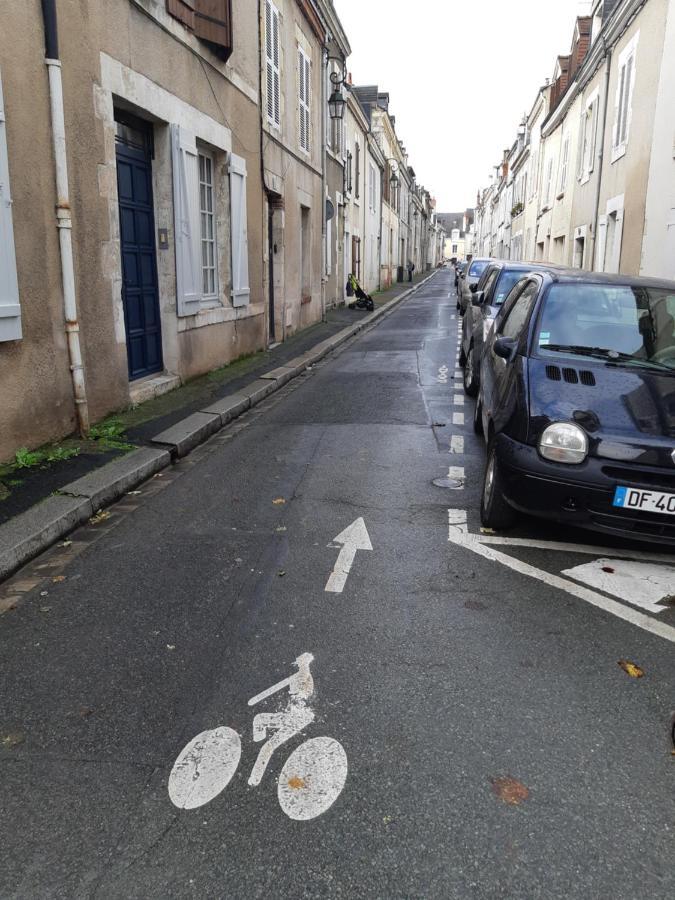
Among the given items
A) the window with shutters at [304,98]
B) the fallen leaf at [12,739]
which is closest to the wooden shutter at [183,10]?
the window with shutters at [304,98]

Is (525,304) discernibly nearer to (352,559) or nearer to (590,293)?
(590,293)

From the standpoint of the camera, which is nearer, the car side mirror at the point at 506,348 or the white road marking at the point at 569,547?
the white road marking at the point at 569,547

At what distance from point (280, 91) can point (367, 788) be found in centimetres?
1474

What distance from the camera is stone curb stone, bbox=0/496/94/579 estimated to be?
4.30m

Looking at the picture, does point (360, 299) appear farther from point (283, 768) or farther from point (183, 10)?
point (283, 768)

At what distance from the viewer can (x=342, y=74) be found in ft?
67.9

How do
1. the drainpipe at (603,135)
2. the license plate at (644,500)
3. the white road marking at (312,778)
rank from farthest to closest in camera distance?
the drainpipe at (603,135), the license plate at (644,500), the white road marking at (312,778)

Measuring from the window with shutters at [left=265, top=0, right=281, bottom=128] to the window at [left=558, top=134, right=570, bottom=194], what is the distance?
12.6 m

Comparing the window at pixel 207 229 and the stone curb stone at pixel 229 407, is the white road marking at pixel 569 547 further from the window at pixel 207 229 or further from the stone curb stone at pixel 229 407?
the window at pixel 207 229

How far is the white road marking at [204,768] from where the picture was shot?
2.42 meters

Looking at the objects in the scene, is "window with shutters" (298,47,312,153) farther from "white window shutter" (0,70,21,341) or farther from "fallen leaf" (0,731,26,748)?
"fallen leaf" (0,731,26,748)

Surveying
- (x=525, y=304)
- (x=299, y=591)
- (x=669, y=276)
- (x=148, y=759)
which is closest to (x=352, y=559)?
(x=299, y=591)

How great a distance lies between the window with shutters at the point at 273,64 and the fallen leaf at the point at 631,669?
12.9 metres

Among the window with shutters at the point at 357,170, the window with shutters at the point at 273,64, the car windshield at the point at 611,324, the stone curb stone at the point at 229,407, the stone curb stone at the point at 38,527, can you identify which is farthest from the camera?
the window with shutters at the point at 357,170
